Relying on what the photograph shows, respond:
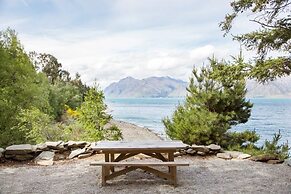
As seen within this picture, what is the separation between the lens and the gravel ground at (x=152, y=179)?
410 centimetres

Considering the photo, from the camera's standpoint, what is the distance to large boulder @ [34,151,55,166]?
5.83m

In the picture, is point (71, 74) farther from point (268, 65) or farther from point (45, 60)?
point (268, 65)

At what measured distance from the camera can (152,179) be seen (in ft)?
15.2

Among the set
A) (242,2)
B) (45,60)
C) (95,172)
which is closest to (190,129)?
(95,172)

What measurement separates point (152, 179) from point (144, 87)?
94.2m

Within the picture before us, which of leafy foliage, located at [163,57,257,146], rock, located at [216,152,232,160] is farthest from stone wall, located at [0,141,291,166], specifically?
leafy foliage, located at [163,57,257,146]

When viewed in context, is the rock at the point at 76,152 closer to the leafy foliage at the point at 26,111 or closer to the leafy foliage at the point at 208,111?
the leafy foliage at the point at 26,111

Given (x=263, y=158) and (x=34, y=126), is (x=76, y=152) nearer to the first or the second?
(x=263, y=158)

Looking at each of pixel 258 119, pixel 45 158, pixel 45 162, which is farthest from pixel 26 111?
pixel 258 119

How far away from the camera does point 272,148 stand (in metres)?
6.98

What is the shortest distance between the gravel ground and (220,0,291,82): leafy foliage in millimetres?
1446

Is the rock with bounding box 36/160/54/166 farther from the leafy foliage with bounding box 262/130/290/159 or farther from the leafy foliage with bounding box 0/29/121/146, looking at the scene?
the leafy foliage with bounding box 262/130/290/159

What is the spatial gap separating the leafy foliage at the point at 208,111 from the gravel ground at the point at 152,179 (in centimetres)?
152

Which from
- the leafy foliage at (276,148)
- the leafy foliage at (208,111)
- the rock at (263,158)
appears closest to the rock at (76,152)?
the leafy foliage at (208,111)
